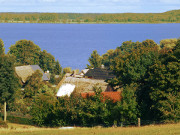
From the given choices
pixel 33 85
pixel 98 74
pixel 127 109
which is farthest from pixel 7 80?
pixel 98 74

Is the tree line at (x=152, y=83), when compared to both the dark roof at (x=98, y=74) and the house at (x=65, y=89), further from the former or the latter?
the dark roof at (x=98, y=74)

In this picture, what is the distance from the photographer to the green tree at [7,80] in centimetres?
4450

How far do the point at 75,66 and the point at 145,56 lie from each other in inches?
3746

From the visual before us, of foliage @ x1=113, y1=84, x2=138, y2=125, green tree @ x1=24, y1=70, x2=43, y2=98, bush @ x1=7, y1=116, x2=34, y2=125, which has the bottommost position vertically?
bush @ x1=7, y1=116, x2=34, y2=125

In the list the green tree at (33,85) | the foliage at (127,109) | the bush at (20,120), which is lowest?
the bush at (20,120)

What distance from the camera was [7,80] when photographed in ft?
147

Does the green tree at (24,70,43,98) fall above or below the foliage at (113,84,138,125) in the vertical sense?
below

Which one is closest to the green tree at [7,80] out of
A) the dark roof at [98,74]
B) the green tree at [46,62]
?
the dark roof at [98,74]

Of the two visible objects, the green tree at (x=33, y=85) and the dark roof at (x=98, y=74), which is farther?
the dark roof at (x=98, y=74)

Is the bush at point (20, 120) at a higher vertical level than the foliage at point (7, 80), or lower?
lower

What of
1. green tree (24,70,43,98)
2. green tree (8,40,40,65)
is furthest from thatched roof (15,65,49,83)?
green tree (8,40,40,65)

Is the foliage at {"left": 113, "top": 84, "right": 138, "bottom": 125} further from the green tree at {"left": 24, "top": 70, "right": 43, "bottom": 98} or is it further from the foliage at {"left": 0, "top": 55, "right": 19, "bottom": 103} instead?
the green tree at {"left": 24, "top": 70, "right": 43, "bottom": 98}

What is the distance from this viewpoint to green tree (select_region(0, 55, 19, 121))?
44.5 m

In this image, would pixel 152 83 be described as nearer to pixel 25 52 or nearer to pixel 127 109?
pixel 127 109
